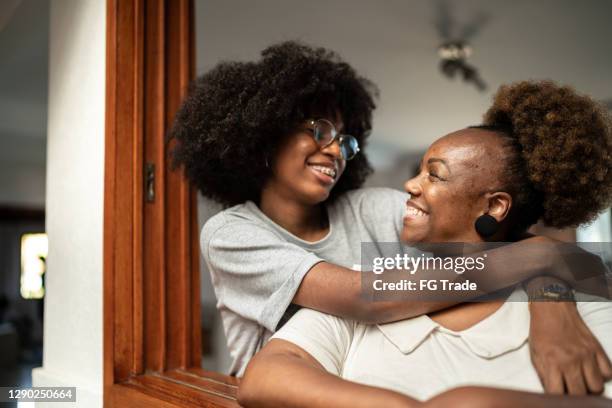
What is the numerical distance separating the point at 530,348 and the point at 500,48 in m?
2.43

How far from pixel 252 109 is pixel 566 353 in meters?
0.87

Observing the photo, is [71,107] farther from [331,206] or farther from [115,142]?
[331,206]

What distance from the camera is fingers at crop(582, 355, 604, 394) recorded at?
0.59 m

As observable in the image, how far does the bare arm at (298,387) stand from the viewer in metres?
0.60

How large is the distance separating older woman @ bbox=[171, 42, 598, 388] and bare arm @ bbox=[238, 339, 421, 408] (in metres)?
0.34

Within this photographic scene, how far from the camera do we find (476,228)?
2.75ft

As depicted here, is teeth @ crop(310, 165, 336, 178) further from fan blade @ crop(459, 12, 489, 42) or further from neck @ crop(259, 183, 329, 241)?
fan blade @ crop(459, 12, 489, 42)

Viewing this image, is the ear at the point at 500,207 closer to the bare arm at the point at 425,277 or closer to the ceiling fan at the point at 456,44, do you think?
the bare arm at the point at 425,277

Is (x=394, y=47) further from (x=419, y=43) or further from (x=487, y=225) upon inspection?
(x=487, y=225)

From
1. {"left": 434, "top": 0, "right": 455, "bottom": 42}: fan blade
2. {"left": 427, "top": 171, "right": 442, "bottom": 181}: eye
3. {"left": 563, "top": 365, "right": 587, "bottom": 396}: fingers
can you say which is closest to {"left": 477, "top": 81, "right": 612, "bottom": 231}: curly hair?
{"left": 427, "top": 171, "right": 442, "bottom": 181}: eye

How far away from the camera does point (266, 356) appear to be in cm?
75

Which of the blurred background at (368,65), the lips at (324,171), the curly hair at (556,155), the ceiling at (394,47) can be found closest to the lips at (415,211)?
the curly hair at (556,155)

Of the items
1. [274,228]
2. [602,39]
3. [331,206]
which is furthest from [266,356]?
[602,39]

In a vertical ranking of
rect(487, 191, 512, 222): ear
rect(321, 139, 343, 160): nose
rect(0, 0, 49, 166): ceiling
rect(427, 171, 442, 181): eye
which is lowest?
rect(487, 191, 512, 222): ear
